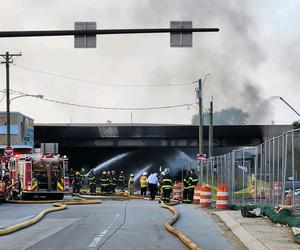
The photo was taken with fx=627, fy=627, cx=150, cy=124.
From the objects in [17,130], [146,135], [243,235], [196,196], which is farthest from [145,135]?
[243,235]

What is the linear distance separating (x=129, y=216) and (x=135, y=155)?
57362mm

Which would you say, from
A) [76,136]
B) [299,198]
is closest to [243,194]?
[299,198]

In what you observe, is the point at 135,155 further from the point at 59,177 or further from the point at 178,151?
the point at 59,177

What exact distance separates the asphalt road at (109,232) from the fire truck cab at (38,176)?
11.5 m

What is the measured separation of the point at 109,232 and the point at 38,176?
18.9 meters

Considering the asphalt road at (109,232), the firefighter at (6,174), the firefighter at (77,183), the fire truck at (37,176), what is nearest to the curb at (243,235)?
the asphalt road at (109,232)

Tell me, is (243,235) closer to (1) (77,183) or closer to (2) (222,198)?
(2) (222,198)

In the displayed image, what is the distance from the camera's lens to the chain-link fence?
15.5 metres

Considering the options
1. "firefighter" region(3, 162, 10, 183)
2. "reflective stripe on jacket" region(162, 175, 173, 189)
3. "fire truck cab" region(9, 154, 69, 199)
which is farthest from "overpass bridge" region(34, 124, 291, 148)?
"reflective stripe on jacket" region(162, 175, 173, 189)

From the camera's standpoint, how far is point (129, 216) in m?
19.7

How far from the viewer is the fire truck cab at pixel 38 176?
32.3 metres

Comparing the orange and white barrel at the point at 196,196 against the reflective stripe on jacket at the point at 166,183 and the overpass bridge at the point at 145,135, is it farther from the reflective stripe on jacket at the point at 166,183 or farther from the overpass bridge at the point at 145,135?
the overpass bridge at the point at 145,135

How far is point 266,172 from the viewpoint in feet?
62.7

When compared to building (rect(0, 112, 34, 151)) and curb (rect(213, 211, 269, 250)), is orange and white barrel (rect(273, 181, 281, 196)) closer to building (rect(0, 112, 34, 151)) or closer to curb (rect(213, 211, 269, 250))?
curb (rect(213, 211, 269, 250))
